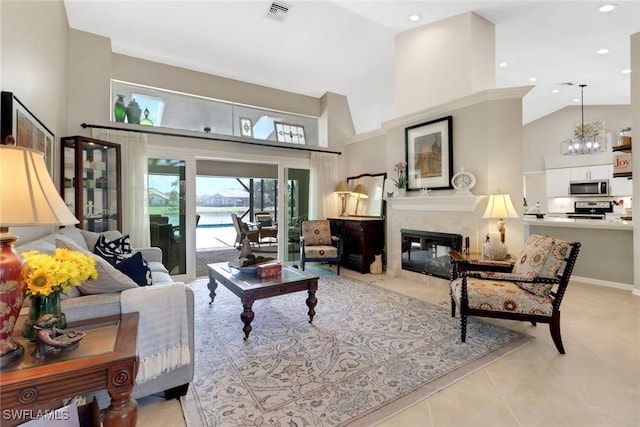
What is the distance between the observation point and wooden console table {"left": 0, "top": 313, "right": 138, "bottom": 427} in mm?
1011

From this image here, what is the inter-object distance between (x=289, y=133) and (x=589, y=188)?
7206 millimetres

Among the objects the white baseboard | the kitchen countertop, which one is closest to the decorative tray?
the kitchen countertop

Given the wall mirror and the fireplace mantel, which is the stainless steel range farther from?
the wall mirror

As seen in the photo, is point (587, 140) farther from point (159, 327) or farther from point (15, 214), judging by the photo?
point (15, 214)

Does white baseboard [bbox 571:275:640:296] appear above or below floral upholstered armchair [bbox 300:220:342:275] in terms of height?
below

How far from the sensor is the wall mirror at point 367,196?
17.8 feet

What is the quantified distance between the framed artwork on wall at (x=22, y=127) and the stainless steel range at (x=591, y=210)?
30.5 feet

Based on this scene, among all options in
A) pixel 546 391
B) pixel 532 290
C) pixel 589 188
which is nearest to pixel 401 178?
pixel 532 290

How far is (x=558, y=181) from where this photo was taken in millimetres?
7660

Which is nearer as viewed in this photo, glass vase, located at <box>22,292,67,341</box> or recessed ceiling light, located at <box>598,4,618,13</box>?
glass vase, located at <box>22,292,67,341</box>

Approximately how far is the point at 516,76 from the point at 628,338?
4801 mm

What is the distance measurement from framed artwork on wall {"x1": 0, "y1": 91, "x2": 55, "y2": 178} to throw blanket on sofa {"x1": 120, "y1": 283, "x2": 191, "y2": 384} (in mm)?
1224

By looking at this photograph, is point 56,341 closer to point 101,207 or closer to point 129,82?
point 101,207

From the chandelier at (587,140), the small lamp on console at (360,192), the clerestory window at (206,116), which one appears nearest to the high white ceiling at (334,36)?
the clerestory window at (206,116)
